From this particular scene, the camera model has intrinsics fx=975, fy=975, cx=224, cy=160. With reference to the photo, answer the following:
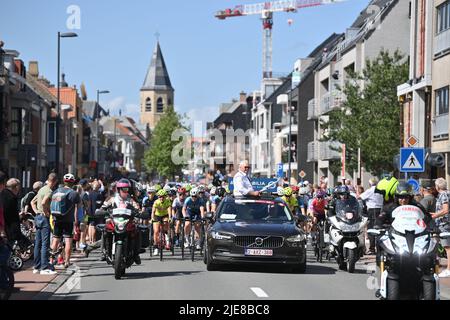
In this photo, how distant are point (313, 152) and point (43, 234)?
5322 cm

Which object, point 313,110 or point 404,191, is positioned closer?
point 404,191

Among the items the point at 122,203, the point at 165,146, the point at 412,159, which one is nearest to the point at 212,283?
the point at 122,203

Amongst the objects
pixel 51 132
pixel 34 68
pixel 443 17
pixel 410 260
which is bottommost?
pixel 410 260

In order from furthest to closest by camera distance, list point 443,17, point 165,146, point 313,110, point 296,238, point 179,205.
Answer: point 165,146, point 313,110, point 443,17, point 179,205, point 296,238

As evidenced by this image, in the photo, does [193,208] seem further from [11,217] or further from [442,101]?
[442,101]

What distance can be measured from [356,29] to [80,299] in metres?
48.2

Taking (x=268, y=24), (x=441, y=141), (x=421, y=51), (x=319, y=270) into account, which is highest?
(x=268, y=24)

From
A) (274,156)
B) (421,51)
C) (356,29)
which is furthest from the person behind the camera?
(274,156)

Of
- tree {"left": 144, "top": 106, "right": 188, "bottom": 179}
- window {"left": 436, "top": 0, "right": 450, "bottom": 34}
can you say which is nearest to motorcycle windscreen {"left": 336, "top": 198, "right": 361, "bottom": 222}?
window {"left": 436, "top": 0, "right": 450, "bottom": 34}

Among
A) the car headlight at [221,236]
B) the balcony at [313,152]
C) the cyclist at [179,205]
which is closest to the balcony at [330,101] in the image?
the balcony at [313,152]

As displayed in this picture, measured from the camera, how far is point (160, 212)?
2342 cm

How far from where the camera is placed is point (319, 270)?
19.1 meters
